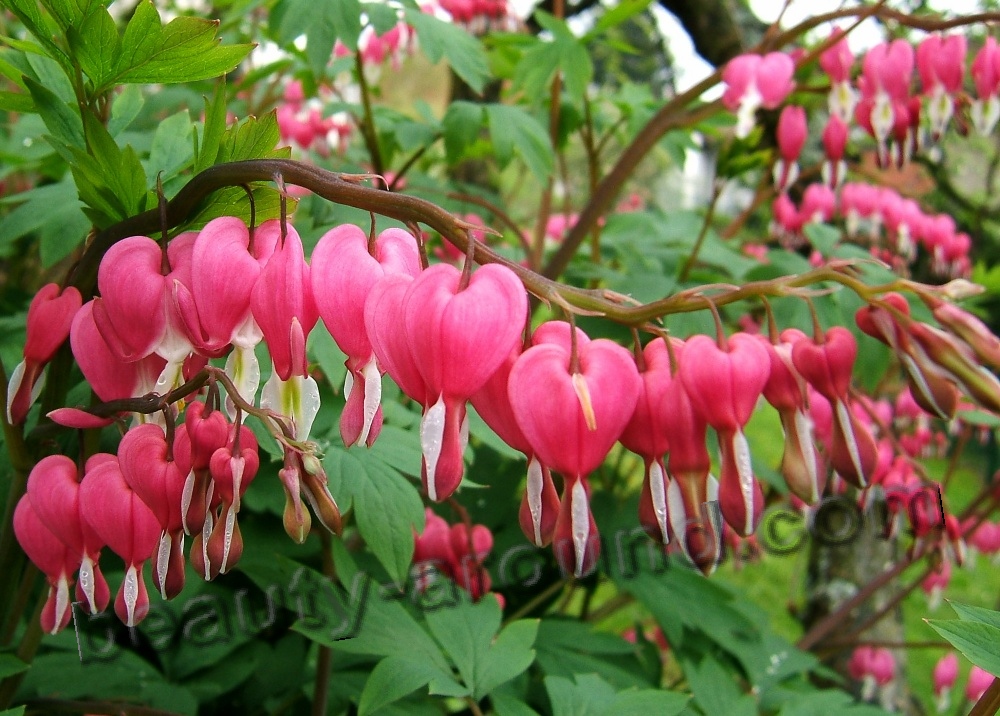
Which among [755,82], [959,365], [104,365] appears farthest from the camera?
[755,82]

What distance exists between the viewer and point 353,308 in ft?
2.05

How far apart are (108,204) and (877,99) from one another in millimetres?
1391

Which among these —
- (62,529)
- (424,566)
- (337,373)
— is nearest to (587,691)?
(424,566)

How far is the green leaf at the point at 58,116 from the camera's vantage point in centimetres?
77

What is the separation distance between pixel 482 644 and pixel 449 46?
3.63ft

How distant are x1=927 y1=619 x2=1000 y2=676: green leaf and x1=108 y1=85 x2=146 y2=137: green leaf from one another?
98 centimetres

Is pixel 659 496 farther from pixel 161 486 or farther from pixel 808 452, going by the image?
pixel 161 486

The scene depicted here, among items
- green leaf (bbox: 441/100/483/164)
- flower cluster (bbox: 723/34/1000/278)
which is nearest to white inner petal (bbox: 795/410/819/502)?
flower cluster (bbox: 723/34/1000/278)

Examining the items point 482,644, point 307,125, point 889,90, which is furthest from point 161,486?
point 307,125

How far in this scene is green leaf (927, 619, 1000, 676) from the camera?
2.23 ft

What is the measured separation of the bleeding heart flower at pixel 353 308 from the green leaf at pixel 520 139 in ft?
3.40

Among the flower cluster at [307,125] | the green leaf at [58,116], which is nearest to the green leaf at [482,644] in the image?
the green leaf at [58,116]

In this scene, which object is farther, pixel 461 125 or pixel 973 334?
pixel 461 125

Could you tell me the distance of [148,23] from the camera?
71 centimetres
